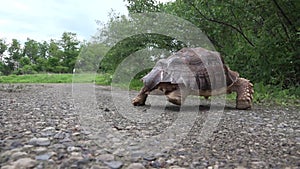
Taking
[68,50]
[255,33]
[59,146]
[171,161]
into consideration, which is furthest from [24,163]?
[68,50]

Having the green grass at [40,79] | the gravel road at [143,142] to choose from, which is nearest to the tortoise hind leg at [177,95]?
the gravel road at [143,142]

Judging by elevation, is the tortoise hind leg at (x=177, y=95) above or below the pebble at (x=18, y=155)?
above

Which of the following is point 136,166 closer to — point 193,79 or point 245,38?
point 193,79

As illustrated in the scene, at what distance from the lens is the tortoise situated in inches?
133

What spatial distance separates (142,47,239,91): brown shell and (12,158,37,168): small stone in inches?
84.5

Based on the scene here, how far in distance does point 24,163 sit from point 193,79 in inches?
95.0

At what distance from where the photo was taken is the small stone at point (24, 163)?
1308mm

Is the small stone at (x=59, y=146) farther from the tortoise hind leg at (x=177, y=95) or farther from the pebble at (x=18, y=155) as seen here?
the tortoise hind leg at (x=177, y=95)

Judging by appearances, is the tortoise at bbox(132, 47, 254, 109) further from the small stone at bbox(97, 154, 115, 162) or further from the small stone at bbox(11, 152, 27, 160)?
the small stone at bbox(11, 152, 27, 160)

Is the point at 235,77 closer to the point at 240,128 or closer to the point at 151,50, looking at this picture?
the point at 240,128

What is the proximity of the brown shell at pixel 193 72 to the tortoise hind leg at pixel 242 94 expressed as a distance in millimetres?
126

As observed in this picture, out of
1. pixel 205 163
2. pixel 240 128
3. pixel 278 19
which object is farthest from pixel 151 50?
pixel 205 163

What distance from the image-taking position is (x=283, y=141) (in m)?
2.01

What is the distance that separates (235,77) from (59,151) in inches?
115
